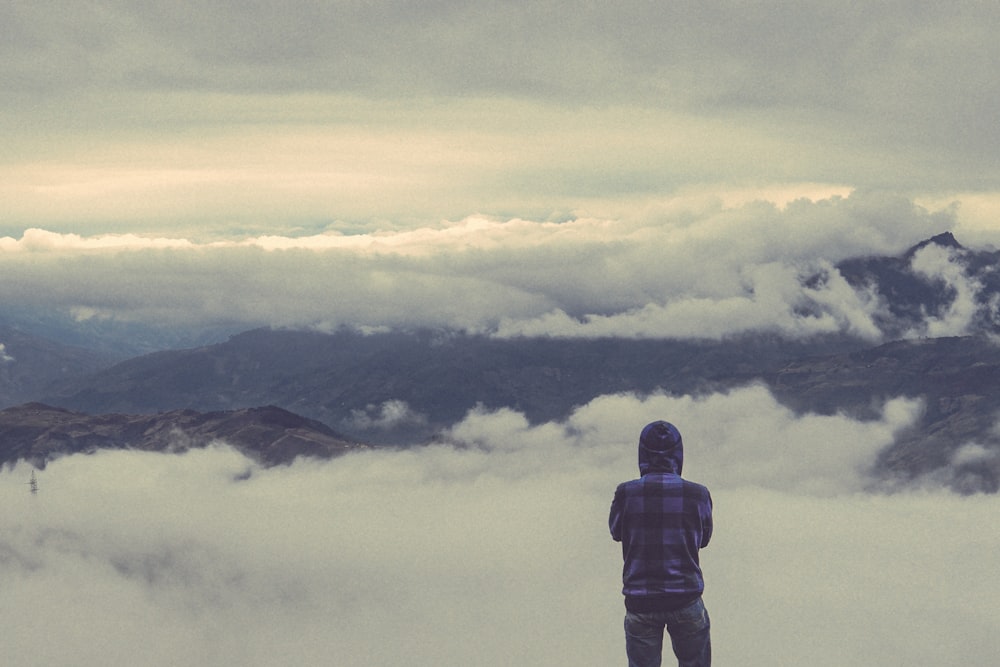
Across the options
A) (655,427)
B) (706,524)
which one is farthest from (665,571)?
(655,427)

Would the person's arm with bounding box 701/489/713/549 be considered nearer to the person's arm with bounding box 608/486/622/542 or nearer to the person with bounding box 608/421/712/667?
the person with bounding box 608/421/712/667

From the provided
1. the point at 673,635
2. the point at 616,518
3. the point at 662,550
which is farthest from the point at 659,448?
the point at 673,635

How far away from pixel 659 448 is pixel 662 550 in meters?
1.39

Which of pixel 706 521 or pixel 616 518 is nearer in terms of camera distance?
pixel 706 521

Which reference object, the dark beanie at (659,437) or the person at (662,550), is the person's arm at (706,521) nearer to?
the person at (662,550)

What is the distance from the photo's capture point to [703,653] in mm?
12836

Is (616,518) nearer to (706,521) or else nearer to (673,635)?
(706,521)

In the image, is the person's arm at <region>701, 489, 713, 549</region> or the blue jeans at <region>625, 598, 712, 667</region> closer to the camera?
the person's arm at <region>701, 489, 713, 549</region>

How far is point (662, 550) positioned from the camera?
1264 cm

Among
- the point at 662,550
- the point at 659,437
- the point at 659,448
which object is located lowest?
the point at 662,550

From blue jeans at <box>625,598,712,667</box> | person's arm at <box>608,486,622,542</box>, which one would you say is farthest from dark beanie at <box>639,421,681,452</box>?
blue jeans at <box>625,598,712,667</box>

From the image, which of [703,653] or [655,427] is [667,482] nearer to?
[655,427]

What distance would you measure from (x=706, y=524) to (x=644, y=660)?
6.88 feet

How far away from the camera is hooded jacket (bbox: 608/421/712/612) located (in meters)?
12.6
